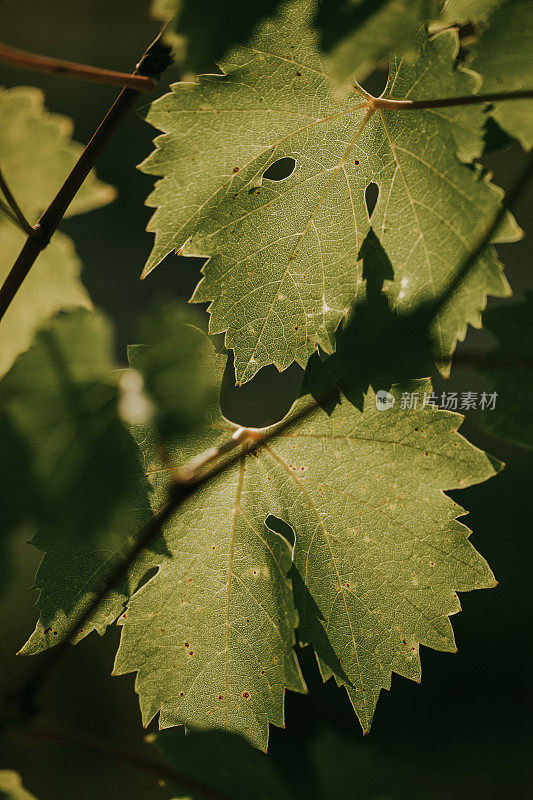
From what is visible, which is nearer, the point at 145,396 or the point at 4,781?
the point at 145,396

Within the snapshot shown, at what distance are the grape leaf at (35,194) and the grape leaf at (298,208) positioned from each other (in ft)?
0.74

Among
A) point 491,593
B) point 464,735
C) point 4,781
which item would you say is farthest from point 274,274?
point 464,735

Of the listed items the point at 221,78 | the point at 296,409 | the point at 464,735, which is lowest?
the point at 464,735

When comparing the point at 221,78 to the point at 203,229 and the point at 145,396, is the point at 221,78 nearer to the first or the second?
the point at 203,229

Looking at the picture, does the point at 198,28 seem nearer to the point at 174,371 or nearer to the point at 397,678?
the point at 174,371

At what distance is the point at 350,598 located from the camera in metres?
0.49

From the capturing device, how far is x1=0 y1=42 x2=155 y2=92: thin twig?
1.10 ft

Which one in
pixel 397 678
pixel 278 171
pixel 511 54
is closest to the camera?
pixel 511 54

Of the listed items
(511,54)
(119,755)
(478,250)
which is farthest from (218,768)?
(511,54)

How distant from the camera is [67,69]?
1.16ft

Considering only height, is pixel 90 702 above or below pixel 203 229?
below

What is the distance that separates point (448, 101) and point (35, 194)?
47cm

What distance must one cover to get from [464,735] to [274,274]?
2280 mm

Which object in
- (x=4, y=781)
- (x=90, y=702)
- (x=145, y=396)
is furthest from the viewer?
(x=90, y=702)
